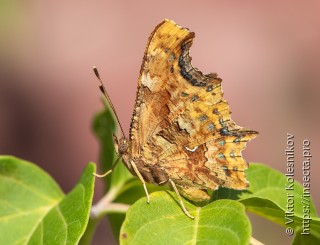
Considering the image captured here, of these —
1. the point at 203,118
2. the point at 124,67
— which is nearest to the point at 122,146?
the point at 203,118

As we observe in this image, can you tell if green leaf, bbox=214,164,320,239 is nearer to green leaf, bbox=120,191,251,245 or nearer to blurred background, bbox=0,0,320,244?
green leaf, bbox=120,191,251,245

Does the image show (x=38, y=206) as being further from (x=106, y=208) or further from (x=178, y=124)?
(x=178, y=124)

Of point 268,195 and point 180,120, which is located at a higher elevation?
point 180,120

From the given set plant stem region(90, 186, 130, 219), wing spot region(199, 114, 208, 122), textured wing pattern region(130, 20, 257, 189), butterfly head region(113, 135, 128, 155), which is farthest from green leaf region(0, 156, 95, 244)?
wing spot region(199, 114, 208, 122)

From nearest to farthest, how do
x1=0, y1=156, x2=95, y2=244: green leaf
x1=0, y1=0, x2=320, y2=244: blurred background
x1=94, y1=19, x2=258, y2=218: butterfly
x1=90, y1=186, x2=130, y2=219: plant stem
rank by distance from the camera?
1. x1=0, y1=156, x2=95, y2=244: green leaf
2. x1=90, y1=186, x2=130, y2=219: plant stem
3. x1=94, y1=19, x2=258, y2=218: butterfly
4. x1=0, y1=0, x2=320, y2=244: blurred background

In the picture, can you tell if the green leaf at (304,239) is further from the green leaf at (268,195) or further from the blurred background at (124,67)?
the blurred background at (124,67)

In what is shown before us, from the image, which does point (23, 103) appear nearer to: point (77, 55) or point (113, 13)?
point (77, 55)
